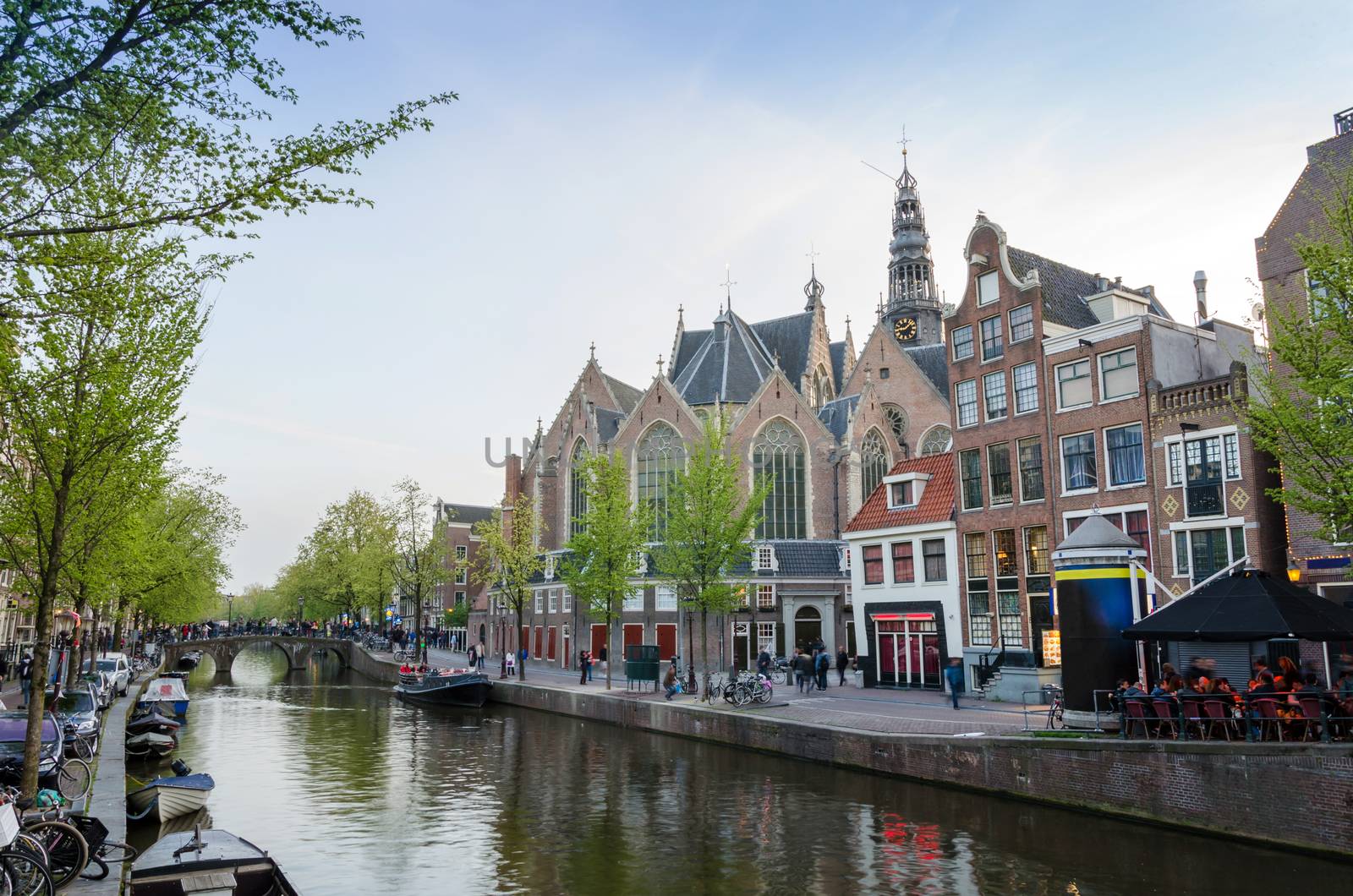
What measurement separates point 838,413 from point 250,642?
50793 mm

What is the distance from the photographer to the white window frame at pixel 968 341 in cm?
3581

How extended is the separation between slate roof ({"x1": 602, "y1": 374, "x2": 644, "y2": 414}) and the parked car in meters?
36.2

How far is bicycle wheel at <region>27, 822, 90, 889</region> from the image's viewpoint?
1161cm

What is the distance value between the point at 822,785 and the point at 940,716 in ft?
17.6

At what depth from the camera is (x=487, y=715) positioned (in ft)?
135

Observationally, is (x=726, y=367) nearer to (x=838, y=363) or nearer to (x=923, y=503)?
(x=838, y=363)

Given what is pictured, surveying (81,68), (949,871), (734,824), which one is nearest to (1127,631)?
(949,871)

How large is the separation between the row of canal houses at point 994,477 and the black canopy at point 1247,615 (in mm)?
6129

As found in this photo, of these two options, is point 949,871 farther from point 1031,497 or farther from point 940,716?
point 1031,497

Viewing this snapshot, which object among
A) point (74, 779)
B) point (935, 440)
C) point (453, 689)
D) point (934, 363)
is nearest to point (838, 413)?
point (935, 440)

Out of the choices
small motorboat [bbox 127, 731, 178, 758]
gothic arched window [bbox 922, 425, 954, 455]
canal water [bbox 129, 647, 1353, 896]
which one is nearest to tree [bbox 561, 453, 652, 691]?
canal water [bbox 129, 647, 1353, 896]

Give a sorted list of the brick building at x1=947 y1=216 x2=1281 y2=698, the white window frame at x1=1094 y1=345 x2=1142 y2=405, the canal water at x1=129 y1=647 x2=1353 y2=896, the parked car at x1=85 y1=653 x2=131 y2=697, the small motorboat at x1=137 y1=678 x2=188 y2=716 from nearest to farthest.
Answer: the canal water at x1=129 y1=647 x2=1353 y2=896
the brick building at x1=947 y1=216 x2=1281 y2=698
the white window frame at x1=1094 y1=345 x2=1142 y2=405
the small motorboat at x1=137 y1=678 x2=188 y2=716
the parked car at x1=85 y1=653 x2=131 y2=697

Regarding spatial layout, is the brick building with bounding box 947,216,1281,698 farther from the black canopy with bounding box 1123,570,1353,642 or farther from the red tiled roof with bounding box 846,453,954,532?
the black canopy with bounding box 1123,570,1353,642

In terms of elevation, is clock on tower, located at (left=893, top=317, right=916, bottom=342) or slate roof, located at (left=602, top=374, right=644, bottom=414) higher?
clock on tower, located at (left=893, top=317, right=916, bottom=342)
